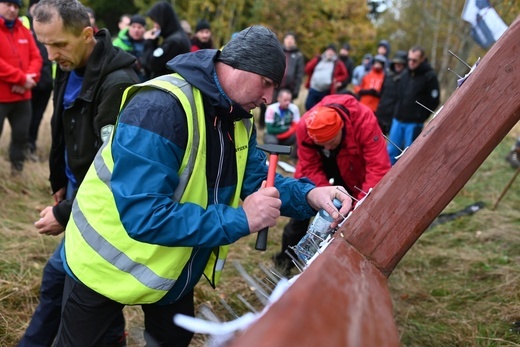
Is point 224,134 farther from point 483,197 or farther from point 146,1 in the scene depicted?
point 146,1

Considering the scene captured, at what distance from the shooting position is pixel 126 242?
186 centimetres

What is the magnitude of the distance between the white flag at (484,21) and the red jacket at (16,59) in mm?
4628

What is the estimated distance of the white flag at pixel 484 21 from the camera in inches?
211

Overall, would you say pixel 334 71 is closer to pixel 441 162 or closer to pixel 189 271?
pixel 189 271

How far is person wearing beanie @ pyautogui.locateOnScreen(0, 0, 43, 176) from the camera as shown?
5008 mm

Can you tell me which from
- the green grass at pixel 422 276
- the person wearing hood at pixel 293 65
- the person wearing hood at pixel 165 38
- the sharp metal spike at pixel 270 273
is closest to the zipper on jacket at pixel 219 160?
the sharp metal spike at pixel 270 273

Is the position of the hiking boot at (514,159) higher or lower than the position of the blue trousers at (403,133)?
higher

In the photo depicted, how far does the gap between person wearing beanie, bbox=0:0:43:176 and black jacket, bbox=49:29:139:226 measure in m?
2.90

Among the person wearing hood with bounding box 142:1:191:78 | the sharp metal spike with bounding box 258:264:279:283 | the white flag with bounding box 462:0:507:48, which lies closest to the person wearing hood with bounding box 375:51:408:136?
the white flag with bounding box 462:0:507:48

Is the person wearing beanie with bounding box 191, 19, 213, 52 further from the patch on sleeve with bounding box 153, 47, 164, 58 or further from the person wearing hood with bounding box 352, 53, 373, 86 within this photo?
the person wearing hood with bounding box 352, 53, 373, 86

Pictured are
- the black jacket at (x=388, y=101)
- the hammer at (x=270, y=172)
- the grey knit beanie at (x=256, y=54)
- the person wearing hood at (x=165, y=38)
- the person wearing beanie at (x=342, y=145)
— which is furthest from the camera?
the black jacket at (x=388, y=101)

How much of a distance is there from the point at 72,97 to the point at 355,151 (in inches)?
73.4

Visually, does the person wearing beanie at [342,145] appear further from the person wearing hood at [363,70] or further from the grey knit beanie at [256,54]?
the person wearing hood at [363,70]

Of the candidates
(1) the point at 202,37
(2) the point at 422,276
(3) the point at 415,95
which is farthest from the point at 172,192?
(3) the point at 415,95
